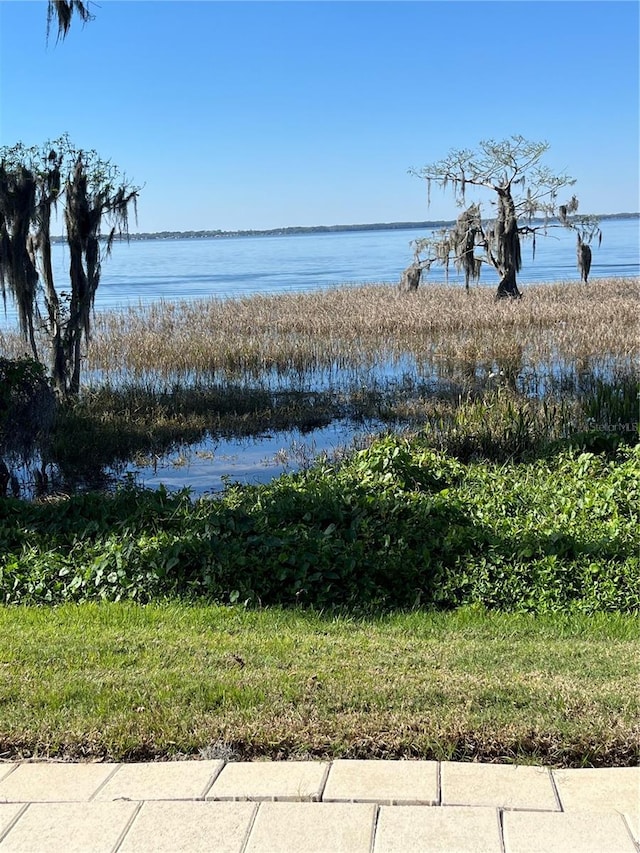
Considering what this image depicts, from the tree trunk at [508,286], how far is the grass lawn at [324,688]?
97.5 ft

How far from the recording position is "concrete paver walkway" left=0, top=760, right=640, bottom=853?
123 inches

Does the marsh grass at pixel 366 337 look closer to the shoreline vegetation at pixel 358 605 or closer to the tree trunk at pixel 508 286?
the tree trunk at pixel 508 286

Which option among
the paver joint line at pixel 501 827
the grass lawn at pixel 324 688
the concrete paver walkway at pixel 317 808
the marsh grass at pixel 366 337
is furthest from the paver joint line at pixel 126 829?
the marsh grass at pixel 366 337

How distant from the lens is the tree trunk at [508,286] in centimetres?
3447

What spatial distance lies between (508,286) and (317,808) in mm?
33266

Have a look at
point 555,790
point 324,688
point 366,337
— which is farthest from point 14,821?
point 366,337

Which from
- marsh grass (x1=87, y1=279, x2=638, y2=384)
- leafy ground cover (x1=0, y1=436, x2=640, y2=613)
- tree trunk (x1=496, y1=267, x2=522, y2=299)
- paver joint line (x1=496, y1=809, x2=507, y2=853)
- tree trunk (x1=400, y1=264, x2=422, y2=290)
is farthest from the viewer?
tree trunk (x1=400, y1=264, x2=422, y2=290)

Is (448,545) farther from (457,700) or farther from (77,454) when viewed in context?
(77,454)

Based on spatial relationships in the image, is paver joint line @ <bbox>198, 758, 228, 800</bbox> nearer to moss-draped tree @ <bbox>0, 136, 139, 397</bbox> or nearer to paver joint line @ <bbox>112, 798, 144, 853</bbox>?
paver joint line @ <bbox>112, 798, 144, 853</bbox>

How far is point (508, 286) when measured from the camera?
35031 mm

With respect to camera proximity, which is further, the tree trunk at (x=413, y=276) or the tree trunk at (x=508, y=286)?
the tree trunk at (x=413, y=276)

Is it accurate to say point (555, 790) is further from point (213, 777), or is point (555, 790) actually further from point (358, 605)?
point (358, 605)

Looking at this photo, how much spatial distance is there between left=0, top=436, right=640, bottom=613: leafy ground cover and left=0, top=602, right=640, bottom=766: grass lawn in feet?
1.97

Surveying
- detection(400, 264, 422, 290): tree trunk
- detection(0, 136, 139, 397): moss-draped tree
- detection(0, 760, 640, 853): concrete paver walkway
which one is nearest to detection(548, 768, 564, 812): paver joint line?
detection(0, 760, 640, 853): concrete paver walkway
